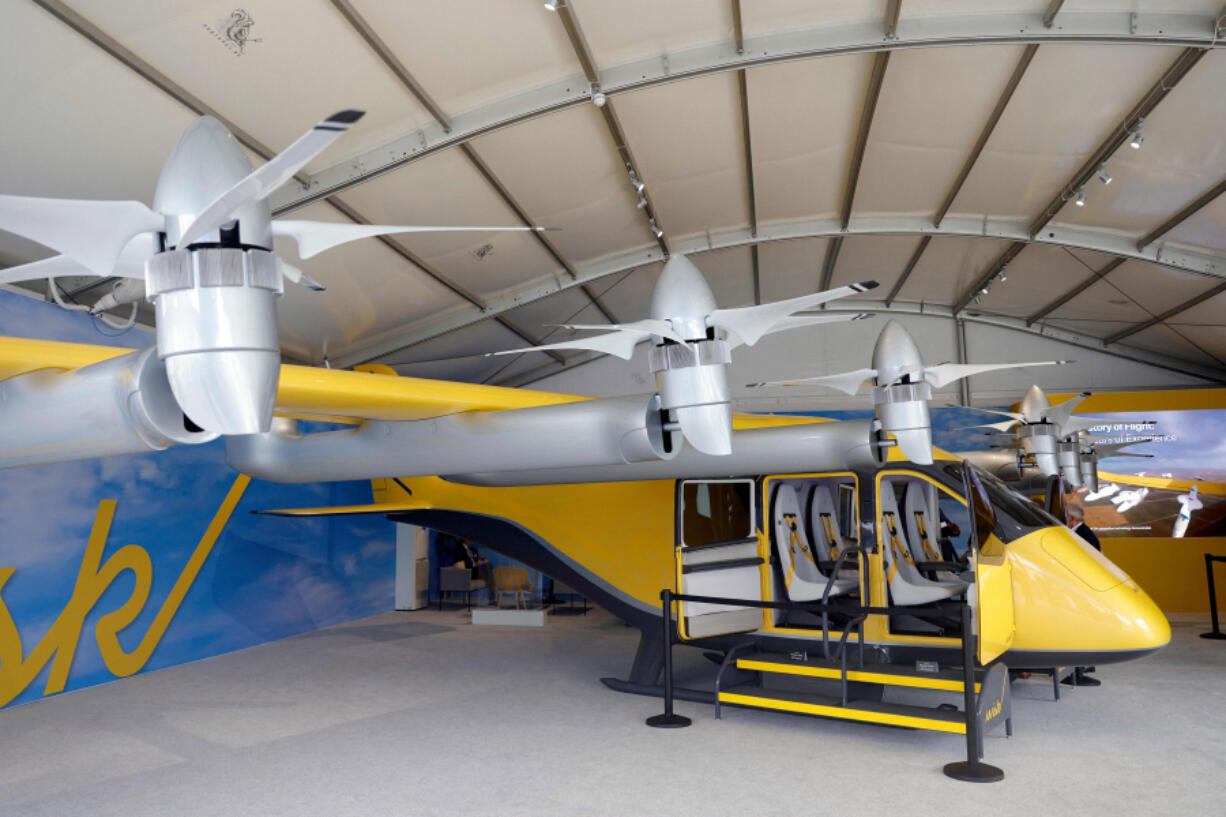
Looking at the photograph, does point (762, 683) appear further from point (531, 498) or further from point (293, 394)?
point (293, 394)

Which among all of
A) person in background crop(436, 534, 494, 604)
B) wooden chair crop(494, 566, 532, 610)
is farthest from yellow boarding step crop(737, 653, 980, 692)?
person in background crop(436, 534, 494, 604)

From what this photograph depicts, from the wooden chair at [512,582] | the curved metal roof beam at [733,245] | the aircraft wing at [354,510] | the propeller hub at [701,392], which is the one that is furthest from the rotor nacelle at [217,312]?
the wooden chair at [512,582]

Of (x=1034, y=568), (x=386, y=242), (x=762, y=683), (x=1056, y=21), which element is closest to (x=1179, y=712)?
(x=1034, y=568)

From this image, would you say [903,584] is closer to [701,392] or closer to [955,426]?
[701,392]

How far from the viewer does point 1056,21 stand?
610 centimetres

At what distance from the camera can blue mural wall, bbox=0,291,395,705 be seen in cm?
672

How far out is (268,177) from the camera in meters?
2.08

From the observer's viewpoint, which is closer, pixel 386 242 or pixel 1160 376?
pixel 386 242

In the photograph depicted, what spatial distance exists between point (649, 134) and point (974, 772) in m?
5.79

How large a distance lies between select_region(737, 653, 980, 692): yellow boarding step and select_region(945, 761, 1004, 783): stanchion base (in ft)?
1.49

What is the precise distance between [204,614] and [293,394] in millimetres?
5567

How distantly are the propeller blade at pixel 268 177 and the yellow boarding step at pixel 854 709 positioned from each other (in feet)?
15.1

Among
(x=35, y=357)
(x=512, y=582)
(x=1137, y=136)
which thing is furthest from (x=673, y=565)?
(x=512, y=582)

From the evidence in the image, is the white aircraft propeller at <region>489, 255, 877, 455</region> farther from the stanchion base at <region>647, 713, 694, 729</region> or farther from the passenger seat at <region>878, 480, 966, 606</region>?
the stanchion base at <region>647, 713, 694, 729</region>
